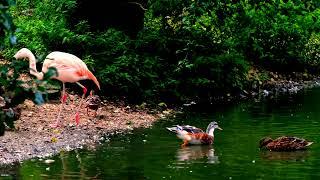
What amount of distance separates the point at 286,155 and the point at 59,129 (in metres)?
4.64

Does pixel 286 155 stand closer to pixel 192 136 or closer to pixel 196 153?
pixel 196 153

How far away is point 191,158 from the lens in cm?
1121

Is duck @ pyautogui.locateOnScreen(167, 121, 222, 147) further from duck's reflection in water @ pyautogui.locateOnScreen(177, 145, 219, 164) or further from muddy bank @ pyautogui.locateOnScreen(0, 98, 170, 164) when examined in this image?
muddy bank @ pyautogui.locateOnScreen(0, 98, 170, 164)

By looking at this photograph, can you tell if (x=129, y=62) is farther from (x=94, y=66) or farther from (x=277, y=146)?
(x=277, y=146)

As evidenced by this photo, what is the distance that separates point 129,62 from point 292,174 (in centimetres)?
913

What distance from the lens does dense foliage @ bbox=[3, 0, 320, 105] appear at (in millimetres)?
18125

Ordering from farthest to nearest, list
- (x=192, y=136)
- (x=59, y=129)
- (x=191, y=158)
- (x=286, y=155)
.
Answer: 1. (x=59, y=129)
2. (x=192, y=136)
3. (x=286, y=155)
4. (x=191, y=158)

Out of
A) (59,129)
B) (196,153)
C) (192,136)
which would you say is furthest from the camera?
(59,129)

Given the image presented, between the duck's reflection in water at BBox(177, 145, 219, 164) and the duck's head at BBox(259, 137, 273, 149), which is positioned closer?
the duck's reflection in water at BBox(177, 145, 219, 164)

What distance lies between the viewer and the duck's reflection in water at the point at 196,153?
1108cm

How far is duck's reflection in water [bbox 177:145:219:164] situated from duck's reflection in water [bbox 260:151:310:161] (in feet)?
2.81

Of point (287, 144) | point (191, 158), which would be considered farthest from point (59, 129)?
point (287, 144)

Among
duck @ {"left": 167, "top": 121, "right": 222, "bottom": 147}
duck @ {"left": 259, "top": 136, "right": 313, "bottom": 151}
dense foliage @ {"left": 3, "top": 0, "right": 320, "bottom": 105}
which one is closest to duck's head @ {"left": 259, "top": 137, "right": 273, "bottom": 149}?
duck @ {"left": 259, "top": 136, "right": 313, "bottom": 151}

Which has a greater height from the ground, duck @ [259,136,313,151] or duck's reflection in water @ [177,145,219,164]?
duck @ [259,136,313,151]
